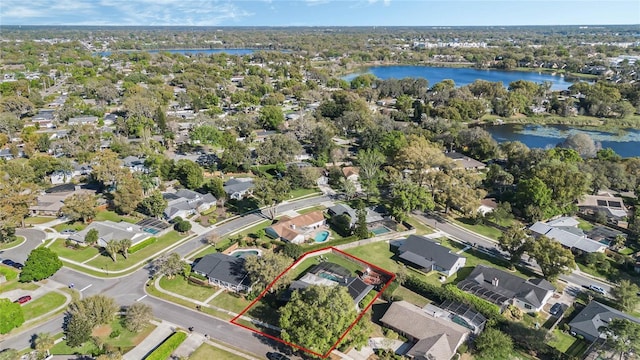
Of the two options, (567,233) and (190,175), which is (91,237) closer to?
(190,175)

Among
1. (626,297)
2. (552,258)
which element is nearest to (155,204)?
(552,258)

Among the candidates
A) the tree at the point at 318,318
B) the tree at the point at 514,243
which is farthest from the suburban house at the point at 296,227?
the tree at the point at 514,243

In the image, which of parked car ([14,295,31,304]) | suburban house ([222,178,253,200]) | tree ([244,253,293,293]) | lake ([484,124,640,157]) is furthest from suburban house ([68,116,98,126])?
lake ([484,124,640,157])

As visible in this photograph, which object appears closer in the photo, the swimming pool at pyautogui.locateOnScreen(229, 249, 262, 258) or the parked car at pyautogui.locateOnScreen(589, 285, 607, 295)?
the parked car at pyautogui.locateOnScreen(589, 285, 607, 295)

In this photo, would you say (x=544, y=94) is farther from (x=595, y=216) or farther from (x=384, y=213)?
(x=384, y=213)

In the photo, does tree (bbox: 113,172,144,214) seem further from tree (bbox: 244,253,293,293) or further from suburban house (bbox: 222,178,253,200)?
tree (bbox: 244,253,293,293)

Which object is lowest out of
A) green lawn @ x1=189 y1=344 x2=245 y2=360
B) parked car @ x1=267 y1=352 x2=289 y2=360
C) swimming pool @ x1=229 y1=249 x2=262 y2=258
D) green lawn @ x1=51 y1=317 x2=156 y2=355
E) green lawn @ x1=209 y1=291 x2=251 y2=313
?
green lawn @ x1=189 y1=344 x2=245 y2=360

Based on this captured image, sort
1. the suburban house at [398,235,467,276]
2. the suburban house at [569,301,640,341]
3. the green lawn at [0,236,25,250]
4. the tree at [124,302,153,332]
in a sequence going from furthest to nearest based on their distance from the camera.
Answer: the green lawn at [0,236,25,250], the suburban house at [398,235,467,276], the suburban house at [569,301,640,341], the tree at [124,302,153,332]
